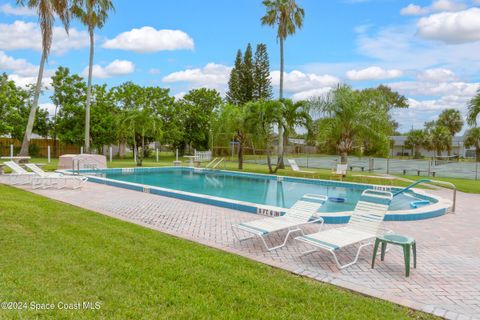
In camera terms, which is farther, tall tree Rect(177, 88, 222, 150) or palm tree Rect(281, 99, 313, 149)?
tall tree Rect(177, 88, 222, 150)

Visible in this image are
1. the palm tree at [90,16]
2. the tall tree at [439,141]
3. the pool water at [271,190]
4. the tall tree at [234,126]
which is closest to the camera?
the pool water at [271,190]

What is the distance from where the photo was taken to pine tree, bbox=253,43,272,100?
40.9 meters

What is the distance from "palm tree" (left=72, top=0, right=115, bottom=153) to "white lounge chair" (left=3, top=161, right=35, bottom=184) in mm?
9422

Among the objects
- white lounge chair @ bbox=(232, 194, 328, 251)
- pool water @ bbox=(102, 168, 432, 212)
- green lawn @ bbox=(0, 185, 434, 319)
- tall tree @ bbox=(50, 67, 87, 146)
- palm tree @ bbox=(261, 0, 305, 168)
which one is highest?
palm tree @ bbox=(261, 0, 305, 168)

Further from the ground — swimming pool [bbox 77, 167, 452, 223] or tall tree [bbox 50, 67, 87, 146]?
tall tree [bbox 50, 67, 87, 146]

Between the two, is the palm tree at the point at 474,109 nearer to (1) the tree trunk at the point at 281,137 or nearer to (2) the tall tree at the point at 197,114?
(1) the tree trunk at the point at 281,137

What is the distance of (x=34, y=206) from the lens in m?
7.29

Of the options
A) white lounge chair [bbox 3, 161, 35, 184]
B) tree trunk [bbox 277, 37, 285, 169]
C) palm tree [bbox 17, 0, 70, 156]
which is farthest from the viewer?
tree trunk [bbox 277, 37, 285, 169]

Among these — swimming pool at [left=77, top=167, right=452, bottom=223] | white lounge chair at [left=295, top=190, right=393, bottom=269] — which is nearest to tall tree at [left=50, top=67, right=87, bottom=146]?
swimming pool at [left=77, top=167, right=452, bottom=223]

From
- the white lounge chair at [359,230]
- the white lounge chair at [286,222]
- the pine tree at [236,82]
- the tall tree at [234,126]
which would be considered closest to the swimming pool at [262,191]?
the white lounge chair at [286,222]

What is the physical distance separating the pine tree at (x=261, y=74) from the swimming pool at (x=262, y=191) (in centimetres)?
2351

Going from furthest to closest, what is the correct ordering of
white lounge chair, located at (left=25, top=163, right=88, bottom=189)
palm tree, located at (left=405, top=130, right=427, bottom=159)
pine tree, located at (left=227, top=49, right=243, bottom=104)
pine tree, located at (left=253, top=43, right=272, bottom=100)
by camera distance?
palm tree, located at (left=405, top=130, right=427, bottom=159)
pine tree, located at (left=253, top=43, right=272, bottom=100)
pine tree, located at (left=227, top=49, right=243, bottom=104)
white lounge chair, located at (left=25, top=163, right=88, bottom=189)

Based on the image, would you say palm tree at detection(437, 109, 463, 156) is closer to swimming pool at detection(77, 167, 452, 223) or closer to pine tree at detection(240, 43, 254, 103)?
pine tree at detection(240, 43, 254, 103)

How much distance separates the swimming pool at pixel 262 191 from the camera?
8086mm
